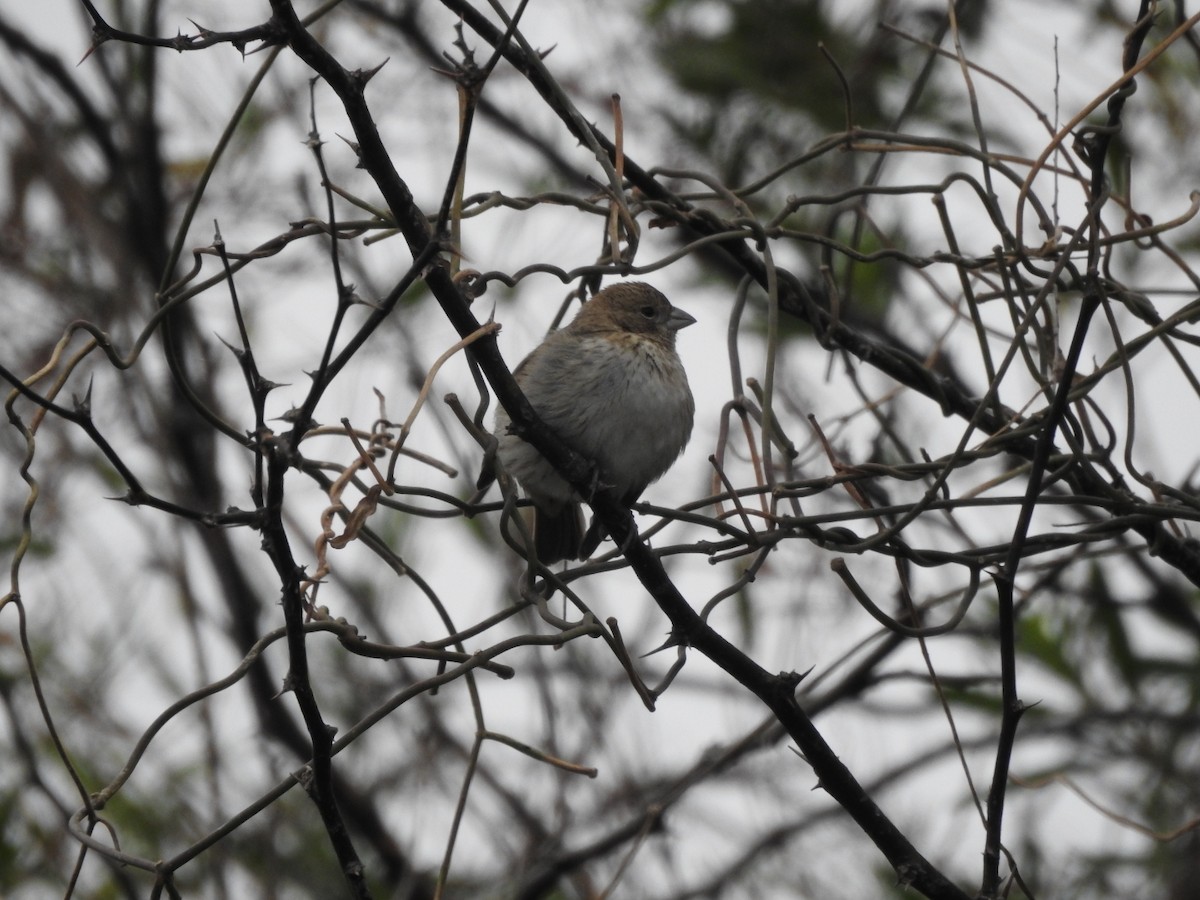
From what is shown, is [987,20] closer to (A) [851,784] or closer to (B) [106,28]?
(A) [851,784]

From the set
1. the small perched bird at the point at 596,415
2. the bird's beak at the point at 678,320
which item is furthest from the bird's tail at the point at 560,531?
the bird's beak at the point at 678,320

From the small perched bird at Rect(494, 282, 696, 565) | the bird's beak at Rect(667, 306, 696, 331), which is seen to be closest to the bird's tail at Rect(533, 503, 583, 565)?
the small perched bird at Rect(494, 282, 696, 565)

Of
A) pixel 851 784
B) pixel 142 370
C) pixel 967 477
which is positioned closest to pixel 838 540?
pixel 851 784

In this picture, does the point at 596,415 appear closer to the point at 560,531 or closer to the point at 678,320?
the point at 560,531

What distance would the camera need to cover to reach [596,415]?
3.66 m

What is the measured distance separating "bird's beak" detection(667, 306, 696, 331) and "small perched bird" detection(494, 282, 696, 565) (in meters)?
0.21

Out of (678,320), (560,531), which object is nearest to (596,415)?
(560,531)

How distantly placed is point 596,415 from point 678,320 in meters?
0.84

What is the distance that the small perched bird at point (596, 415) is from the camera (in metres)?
3.64

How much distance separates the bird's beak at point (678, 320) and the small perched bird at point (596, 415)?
0.69 feet

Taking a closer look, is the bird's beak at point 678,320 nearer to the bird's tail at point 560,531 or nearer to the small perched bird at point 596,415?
the small perched bird at point 596,415

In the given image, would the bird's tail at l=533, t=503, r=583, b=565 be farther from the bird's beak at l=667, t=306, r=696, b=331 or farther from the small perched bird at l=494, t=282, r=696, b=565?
the bird's beak at l=667, t=306, r=696, b=331

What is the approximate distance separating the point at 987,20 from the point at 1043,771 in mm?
2875

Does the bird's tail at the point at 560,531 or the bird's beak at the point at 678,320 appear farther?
the bird's beak at the point at 678,320
